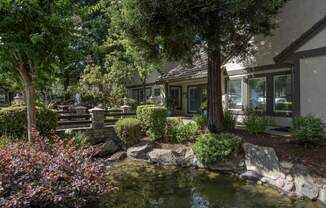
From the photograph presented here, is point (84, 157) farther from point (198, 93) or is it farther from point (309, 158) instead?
point (198, 93)

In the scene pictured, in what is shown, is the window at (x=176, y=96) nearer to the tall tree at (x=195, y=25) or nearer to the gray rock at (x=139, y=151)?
the tall tree at (x=195, y=25)

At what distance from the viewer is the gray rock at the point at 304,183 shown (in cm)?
718

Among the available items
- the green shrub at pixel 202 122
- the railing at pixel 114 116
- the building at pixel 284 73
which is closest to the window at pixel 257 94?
the building at pixel 284 73

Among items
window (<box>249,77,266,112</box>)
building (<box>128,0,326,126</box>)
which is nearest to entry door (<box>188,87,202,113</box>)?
building (<box>128,0,326,126</box>)

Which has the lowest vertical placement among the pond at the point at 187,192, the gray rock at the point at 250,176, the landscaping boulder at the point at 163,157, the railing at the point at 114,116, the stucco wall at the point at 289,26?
the pond at the point at 187,192

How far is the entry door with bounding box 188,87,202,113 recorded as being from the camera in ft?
71.4

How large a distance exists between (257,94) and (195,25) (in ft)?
22.0

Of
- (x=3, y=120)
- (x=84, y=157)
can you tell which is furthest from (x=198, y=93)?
(x=84, y=157)

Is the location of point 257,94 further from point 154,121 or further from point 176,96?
point 176,96

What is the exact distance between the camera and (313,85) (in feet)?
34.5

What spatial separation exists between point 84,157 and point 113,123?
9.01 meters

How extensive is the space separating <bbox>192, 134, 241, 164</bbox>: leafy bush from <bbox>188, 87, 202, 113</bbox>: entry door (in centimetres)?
1137

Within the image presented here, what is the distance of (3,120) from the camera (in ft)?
35.6

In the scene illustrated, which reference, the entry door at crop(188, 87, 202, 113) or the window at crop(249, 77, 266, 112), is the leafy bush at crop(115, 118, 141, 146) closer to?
the window at crop(249, 77, 266, 112)
